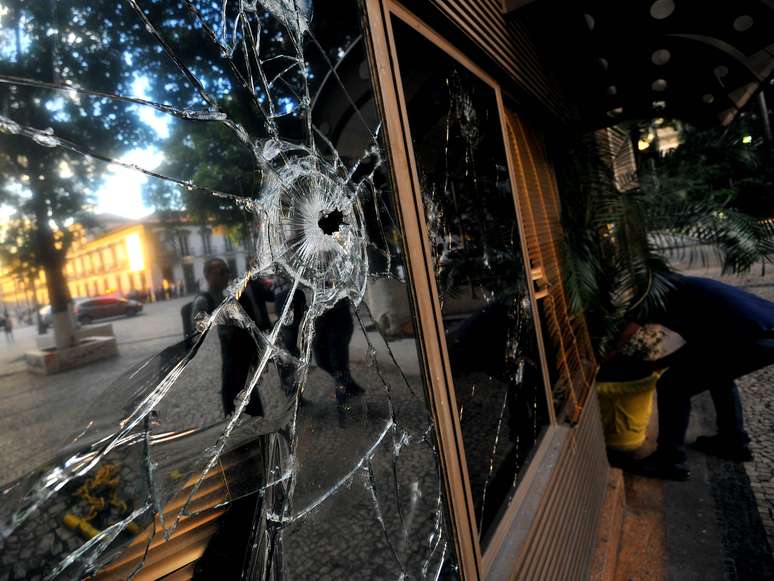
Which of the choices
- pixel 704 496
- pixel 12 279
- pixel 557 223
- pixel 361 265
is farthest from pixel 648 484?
pixel 12 279

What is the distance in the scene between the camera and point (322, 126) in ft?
4.69

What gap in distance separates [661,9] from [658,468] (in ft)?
11.0

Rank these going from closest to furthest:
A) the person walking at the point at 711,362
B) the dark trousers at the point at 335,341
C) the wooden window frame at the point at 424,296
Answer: the dark trousers at the point at 335,341
the wooden window frame at the point at 424,296
the person walking at the point at 711,362

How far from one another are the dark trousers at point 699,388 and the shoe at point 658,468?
0.05 meters

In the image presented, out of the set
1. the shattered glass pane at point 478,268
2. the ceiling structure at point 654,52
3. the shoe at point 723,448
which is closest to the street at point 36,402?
the shattered glass pane at point 478,268

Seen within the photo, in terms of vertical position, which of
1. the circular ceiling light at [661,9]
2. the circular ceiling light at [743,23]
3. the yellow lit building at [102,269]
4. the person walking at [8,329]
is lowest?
the person walking at [8,329]

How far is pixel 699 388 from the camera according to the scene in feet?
10.3

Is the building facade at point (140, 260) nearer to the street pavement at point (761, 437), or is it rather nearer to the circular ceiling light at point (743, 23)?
the street pavement at point (761, 437)

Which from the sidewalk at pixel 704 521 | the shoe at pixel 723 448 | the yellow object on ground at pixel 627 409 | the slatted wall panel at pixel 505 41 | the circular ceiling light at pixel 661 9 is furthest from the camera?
the yellow object on ground at pixel 627 409

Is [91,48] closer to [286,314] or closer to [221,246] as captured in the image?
[221,246]

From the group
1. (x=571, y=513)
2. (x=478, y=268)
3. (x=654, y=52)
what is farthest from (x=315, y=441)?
(x=654, y=52)

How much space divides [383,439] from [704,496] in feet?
8.85

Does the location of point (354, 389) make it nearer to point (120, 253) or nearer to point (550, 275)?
point (120, 253)

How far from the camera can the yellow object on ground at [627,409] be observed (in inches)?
131
